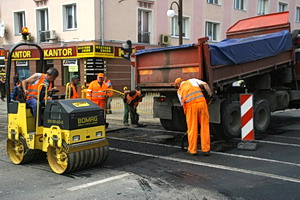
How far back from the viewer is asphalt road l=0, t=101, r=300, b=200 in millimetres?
4609

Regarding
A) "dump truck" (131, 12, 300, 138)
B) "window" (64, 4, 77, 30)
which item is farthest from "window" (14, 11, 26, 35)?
"dump truck" (131, 12, 300, 138)

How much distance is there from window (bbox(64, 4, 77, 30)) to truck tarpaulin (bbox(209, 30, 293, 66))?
46.8 feet

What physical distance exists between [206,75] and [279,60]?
116 inches

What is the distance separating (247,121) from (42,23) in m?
18.9

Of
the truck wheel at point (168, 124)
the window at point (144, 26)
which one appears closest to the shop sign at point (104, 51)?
the window at point (144, 26)

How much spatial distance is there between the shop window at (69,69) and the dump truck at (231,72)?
12.2m

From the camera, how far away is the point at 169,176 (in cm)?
536

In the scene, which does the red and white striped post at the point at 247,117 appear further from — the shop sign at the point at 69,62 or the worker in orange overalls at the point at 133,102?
the shop sign at the point at 69,62

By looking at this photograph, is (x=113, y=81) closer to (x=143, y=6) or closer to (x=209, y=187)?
(x=143, y=6)

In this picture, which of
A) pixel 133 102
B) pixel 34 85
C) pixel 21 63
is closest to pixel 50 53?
pixel 21 63

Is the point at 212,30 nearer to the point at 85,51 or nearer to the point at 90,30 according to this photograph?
the point at 90,30

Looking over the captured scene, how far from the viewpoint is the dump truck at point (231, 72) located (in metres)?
7.68

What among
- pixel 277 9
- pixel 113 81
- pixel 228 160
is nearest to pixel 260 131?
pixel 228 160

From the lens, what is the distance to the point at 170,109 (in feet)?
28.6
